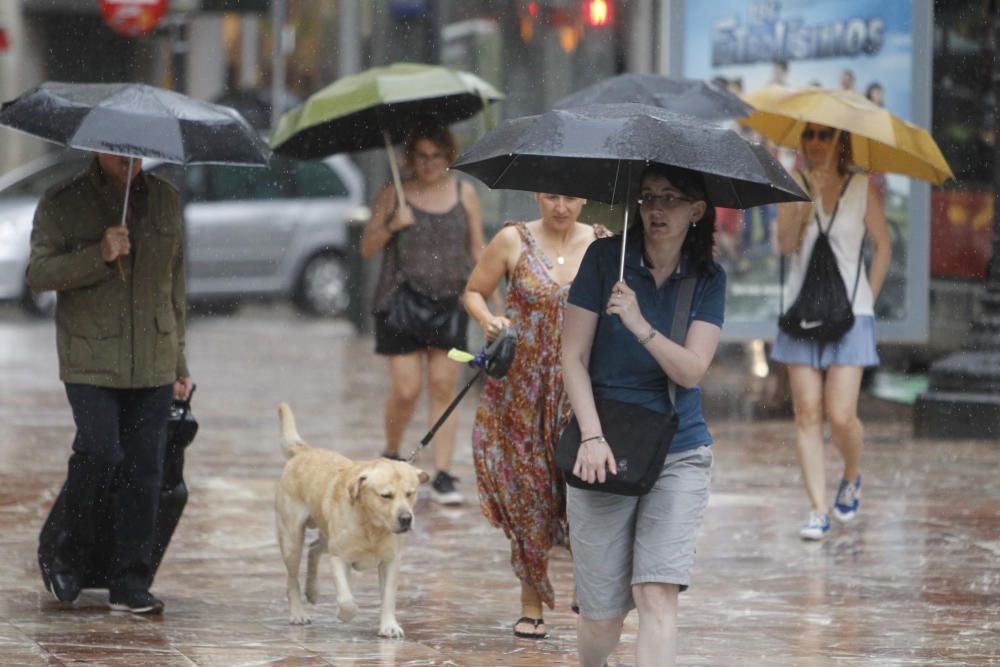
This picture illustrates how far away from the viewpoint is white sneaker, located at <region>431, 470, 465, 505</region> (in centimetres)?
996

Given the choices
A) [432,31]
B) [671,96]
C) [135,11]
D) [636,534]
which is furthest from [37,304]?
[636,534]

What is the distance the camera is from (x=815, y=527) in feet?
30.1

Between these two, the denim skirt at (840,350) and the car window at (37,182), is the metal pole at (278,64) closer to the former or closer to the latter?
the car window at (37,182)

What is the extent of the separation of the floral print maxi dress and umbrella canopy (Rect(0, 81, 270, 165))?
1147mm

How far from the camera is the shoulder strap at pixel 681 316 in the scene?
535 cm

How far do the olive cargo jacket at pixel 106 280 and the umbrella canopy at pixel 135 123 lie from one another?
0.32 m

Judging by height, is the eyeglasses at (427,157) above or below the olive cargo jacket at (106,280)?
above

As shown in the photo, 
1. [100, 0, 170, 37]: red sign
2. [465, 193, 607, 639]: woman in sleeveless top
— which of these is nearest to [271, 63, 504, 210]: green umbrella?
[465, 193, 607, 639]: woman in sleeveless top

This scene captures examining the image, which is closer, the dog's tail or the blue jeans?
the blue jeans

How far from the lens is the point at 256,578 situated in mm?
8016

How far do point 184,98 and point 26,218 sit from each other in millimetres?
14987

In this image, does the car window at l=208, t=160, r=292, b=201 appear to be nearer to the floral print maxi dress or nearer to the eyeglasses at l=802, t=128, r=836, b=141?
the eyeglasses at l=802, t=128, r=836, b=141

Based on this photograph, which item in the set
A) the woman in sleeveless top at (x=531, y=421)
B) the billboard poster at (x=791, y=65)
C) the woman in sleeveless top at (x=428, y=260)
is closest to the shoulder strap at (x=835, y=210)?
the woman in sleeveless top at (x=428, y=260)

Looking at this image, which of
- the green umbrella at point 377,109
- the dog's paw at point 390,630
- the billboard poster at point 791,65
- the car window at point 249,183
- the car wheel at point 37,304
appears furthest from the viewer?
the car window at point 249,183
